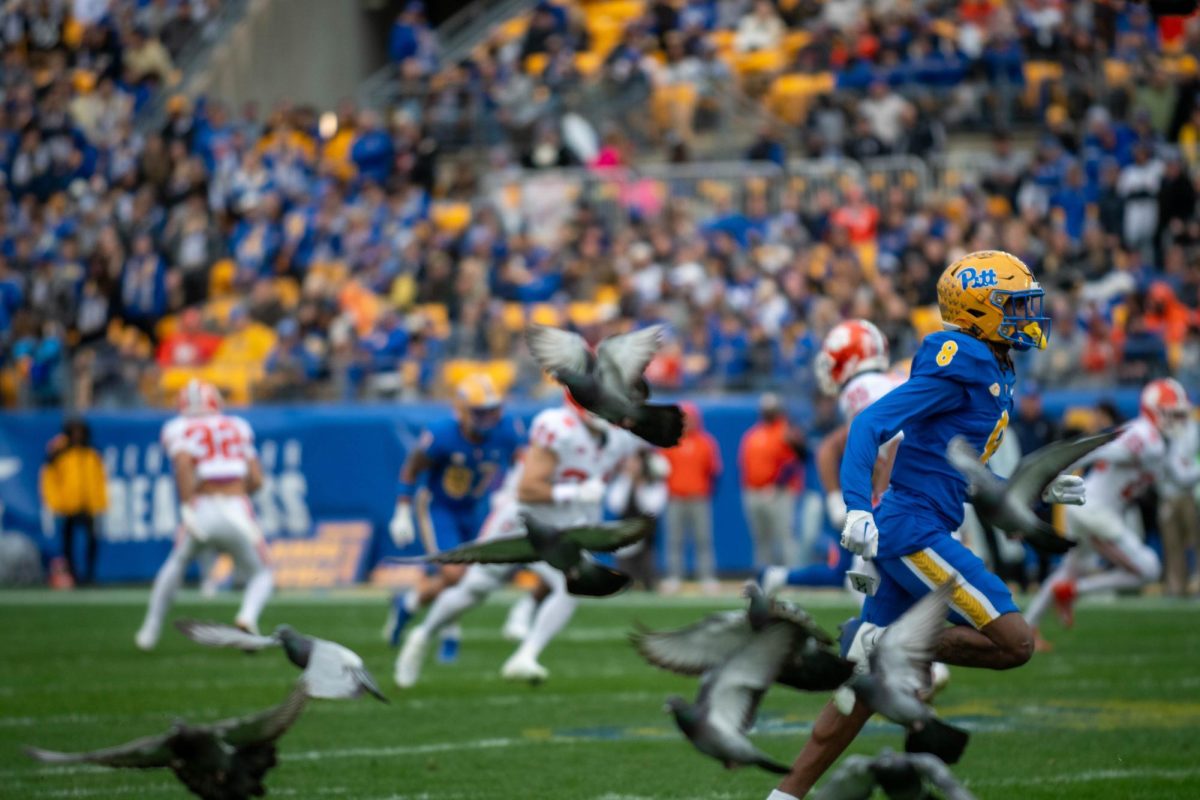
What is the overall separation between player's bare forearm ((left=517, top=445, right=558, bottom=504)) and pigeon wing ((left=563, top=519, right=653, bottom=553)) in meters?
5.24

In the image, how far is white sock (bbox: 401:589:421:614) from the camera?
11844mm

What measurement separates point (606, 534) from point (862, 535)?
80 cm

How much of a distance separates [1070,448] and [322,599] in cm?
1288

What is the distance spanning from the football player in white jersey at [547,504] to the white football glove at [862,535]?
5286 millimetres

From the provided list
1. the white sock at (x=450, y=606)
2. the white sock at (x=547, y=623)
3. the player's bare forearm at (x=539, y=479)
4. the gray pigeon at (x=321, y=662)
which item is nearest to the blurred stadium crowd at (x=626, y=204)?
the player's bare forearm at (x=539, y=479)

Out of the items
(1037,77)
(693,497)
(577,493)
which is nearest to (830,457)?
(577,493)

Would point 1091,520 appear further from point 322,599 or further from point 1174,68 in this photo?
point 1174,68

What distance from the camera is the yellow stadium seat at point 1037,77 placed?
21.3 meters

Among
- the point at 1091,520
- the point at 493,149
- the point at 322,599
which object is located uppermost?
the point at 493,149

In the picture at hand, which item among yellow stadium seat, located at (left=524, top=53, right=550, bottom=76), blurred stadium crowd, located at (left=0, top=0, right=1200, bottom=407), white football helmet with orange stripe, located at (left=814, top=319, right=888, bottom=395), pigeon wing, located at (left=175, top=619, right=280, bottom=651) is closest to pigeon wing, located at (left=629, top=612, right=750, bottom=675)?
pigeon wing, located at (left=175, top=619, right=280, bottom=651)

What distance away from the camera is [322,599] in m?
17.8

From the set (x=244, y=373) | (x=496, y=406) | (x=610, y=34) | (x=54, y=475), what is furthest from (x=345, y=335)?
(x=496, y=406)

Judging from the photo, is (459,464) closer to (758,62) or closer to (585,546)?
(585,546)

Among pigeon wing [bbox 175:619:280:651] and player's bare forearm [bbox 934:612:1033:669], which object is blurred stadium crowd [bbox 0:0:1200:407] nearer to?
player's bare forearm [bbox 934:612:1033:669]
